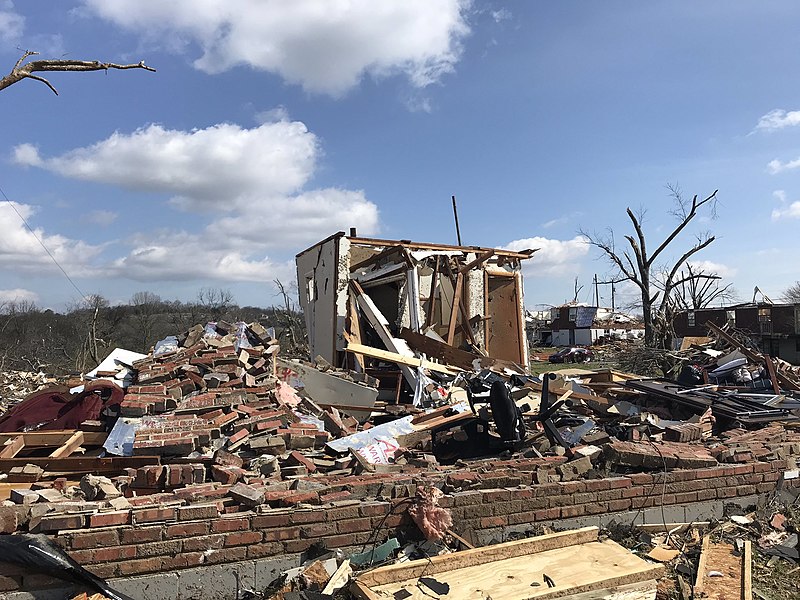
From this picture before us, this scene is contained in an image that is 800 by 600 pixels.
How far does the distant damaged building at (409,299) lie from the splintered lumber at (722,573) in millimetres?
6058

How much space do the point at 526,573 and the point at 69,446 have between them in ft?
14.9

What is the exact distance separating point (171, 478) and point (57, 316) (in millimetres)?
39629

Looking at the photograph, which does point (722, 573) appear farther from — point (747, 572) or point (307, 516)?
point (307, 516)

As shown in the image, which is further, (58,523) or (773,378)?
(773,378)

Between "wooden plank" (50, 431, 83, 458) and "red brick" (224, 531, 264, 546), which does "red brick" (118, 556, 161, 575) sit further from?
"wooden plank" (50, 431, 83, 458)

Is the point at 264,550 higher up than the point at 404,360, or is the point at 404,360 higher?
the point at 404,360

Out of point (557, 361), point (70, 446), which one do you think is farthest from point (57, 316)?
point (70, 446)

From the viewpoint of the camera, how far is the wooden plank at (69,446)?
5.36 m

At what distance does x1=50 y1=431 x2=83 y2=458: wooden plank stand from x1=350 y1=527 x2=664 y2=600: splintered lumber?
11.5 ft

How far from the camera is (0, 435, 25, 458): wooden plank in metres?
5.40

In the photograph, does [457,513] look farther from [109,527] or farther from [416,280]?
[416,280]

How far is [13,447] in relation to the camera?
218 inches

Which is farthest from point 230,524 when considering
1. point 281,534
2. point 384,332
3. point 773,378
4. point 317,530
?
point 773,378

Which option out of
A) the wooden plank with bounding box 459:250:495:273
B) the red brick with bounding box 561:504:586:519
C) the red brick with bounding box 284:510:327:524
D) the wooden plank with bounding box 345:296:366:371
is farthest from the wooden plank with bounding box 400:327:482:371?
the red brick with bounding box 284:510:327:524
